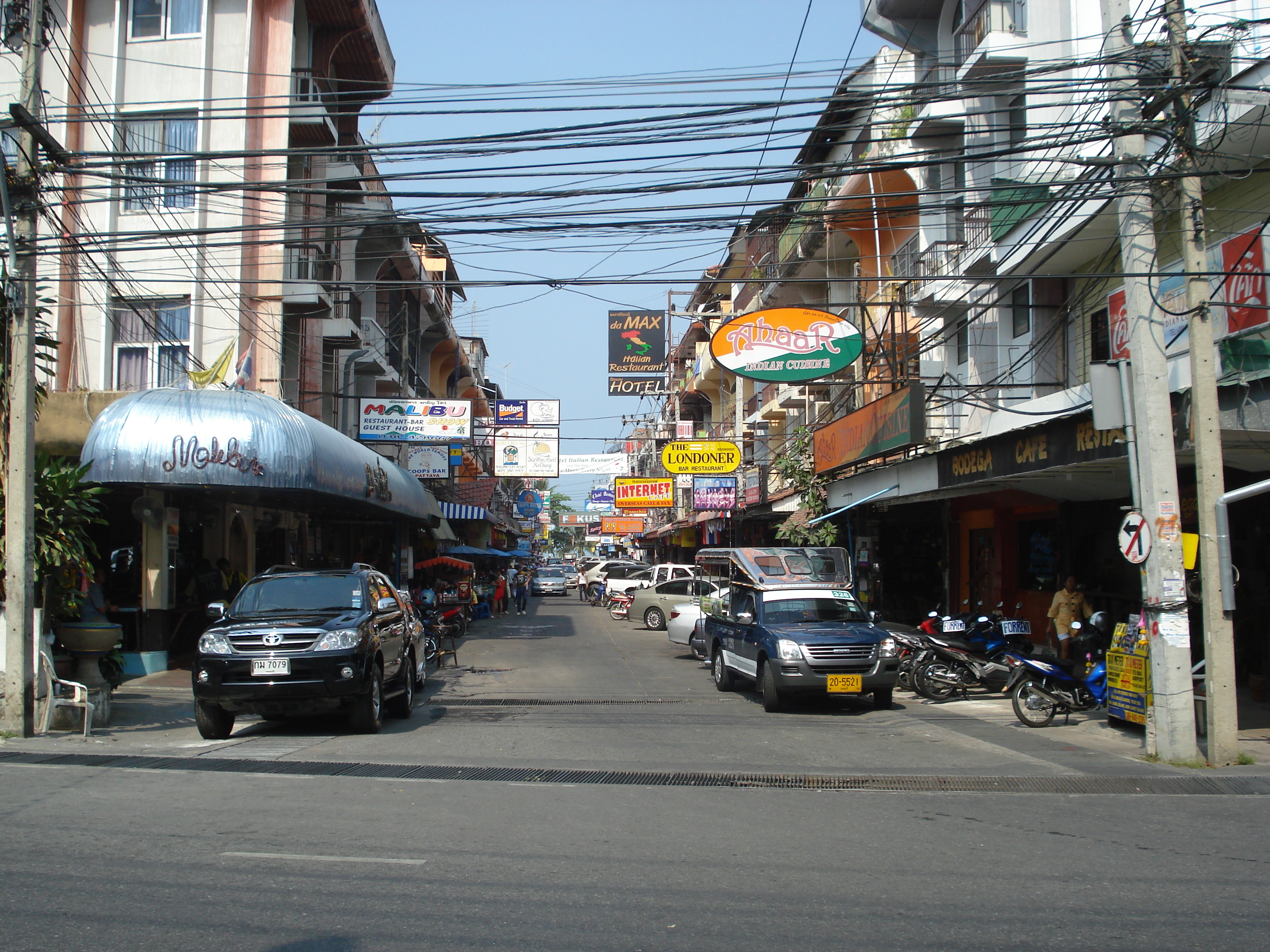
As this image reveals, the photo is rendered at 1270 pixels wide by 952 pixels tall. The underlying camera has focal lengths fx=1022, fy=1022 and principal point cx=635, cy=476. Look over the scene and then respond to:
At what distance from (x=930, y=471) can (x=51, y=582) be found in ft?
46.3

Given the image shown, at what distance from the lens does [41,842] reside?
257 inches

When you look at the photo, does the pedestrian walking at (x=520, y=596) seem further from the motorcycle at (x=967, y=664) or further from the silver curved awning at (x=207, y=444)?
the motorcycle at (x=967, y=664)

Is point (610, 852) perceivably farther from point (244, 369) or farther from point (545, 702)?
point (244, 369)

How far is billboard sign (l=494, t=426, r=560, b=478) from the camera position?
36375mm

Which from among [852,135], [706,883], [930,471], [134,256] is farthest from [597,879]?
[852,135]

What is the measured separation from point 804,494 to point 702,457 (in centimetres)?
602

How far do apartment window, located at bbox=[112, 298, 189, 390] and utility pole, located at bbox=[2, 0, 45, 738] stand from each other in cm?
1028

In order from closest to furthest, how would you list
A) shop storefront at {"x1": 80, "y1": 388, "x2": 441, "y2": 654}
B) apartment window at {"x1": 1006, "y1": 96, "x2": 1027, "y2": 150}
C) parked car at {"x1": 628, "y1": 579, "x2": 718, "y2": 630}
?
shop storefront at {"x1": 80, "y1": 388, "x2": 441, "y2": 654}
apartment window at {"x1": 1006, "y1": 96, "x2": 1027, "y2": 150}
parked car at {"x1": 628, "y1": 579, "x2": 718, "y2": 630}

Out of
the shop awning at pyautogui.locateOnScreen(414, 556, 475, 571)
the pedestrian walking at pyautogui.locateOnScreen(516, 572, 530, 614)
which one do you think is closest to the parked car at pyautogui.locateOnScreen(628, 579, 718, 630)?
the shop awning at pyautogui.locateOnScreen(414, 556, 475, 571)

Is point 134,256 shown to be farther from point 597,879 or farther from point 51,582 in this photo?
point 597,879

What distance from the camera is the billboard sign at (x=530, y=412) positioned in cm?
3231

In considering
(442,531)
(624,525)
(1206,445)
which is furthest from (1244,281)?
(624,525)

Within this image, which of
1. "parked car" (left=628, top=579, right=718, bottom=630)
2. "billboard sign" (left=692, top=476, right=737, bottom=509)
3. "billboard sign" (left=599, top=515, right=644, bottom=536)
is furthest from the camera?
"billboard sign" (left=599, top=515, right=644, bottom=536)

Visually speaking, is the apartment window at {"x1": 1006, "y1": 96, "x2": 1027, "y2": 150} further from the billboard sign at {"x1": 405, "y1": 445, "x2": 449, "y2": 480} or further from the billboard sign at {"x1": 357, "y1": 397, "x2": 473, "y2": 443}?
the billboard sign at {"x1": 405, "y1": 445, "x2": 449, "y2": 480}
